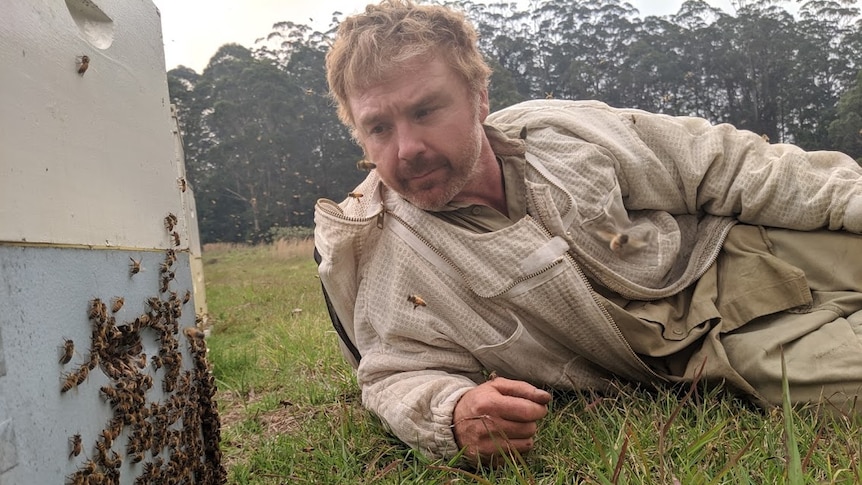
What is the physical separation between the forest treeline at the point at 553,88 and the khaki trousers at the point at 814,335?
28934 mm

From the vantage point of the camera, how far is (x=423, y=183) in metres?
2.53

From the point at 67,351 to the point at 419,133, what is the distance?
1.58 meters

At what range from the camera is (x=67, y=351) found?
1309 millimetres

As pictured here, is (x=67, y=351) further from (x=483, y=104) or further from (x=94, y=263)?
(x=483, y=104)

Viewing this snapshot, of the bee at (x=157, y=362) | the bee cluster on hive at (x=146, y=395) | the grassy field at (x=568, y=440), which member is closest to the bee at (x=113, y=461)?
the bee cluster on hive at (x=146, y=395)

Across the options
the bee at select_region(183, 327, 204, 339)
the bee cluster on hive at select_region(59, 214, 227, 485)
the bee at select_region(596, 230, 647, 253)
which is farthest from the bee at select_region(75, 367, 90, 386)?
the bee at select_region(596, 230, 647, 253)

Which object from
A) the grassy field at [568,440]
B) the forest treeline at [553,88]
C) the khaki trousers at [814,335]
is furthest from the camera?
the forest treeline at [553,88]

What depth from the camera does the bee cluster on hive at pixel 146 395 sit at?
1426 mm

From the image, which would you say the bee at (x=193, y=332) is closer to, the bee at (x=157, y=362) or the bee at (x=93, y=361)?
the bee at (x=157, y=362)

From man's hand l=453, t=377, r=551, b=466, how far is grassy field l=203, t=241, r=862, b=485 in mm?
79

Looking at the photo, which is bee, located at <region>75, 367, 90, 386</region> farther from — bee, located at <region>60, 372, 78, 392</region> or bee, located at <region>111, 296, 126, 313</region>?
bee, located at <region>111, 296, 126, 313</region>

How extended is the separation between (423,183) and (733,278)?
1.42 m

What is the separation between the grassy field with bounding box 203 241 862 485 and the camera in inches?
61.9

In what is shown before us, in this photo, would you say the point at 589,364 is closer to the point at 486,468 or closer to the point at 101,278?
the point at 486,468
